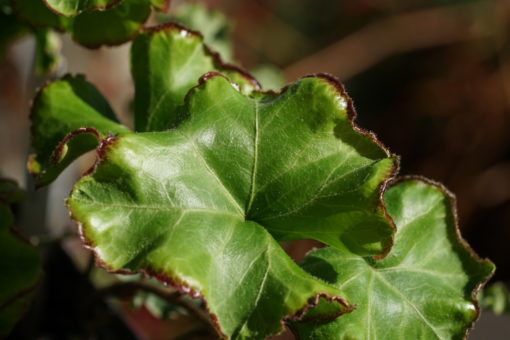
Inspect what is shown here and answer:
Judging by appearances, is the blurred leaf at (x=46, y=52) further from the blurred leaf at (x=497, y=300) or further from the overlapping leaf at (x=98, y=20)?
the blurred leaf at (x=497, y=300)

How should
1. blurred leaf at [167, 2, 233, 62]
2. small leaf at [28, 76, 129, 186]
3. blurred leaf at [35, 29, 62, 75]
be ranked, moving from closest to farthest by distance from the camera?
1. small leaf at [28, 76, 129, 186]
2. blurred leaf at [35, 29, 62, 75]
3. blurred leaf at [167, 2, 233, 62]

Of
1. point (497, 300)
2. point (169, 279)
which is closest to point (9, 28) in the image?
point (169, 279)

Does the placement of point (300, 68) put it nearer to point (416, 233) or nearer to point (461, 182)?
point (461, 182)

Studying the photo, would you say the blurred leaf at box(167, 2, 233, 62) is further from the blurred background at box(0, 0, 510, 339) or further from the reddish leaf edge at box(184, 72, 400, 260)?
the blurred background at box(0, 0, 510, 339)

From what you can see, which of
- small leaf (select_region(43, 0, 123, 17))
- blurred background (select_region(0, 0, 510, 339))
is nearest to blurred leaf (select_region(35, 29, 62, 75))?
→ small leaf (select_region(43, 0, 123, 17))

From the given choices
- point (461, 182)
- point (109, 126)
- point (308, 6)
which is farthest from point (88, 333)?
point (308, 6)

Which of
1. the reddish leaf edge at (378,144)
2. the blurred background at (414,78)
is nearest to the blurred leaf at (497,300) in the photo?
the reddish leaf edge at (378,144)
